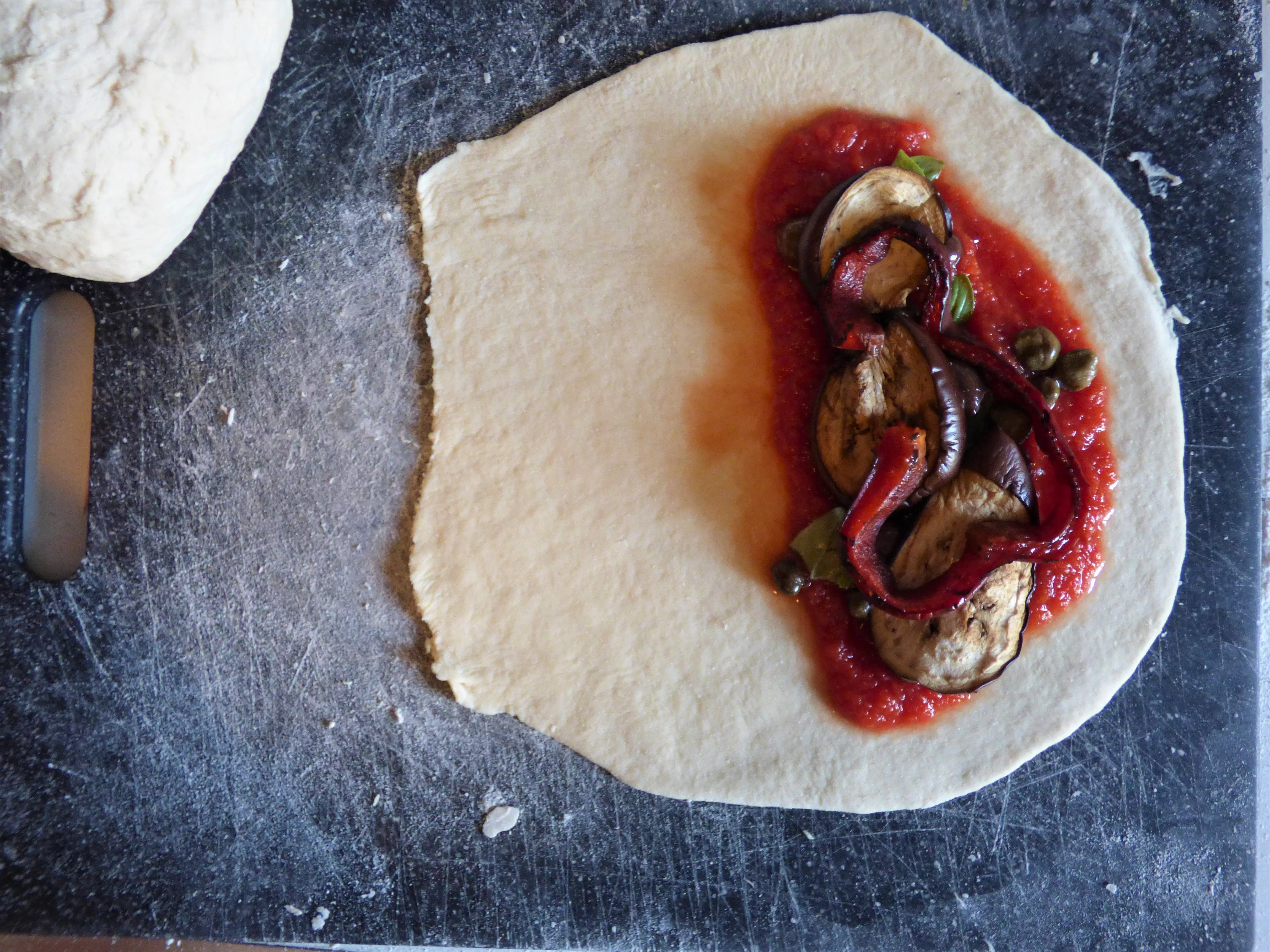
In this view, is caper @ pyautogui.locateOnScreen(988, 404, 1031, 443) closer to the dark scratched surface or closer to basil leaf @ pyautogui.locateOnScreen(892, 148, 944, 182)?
basil leaf @ pyautogui.locateOnScreen(892, 148, 944, 182)

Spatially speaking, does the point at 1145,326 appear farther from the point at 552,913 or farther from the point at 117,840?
the point at 117,840

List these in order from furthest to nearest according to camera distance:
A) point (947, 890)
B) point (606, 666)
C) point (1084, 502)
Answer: point (947, 890) < point (606, 666) < point (1084, 502)

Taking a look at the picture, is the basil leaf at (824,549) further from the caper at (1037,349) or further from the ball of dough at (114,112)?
the ball of dough at (114,112)

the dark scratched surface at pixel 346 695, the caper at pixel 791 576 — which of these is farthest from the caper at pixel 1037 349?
the dark scratched surface at pixel 346 695

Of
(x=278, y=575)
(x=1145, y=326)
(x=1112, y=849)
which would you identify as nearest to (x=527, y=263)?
(x=278, y=575)

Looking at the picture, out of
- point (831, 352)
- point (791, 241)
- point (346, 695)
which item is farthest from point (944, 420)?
point (346, 695)

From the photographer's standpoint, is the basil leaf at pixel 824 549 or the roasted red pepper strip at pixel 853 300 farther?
the basil leaf at pixel 824 549
